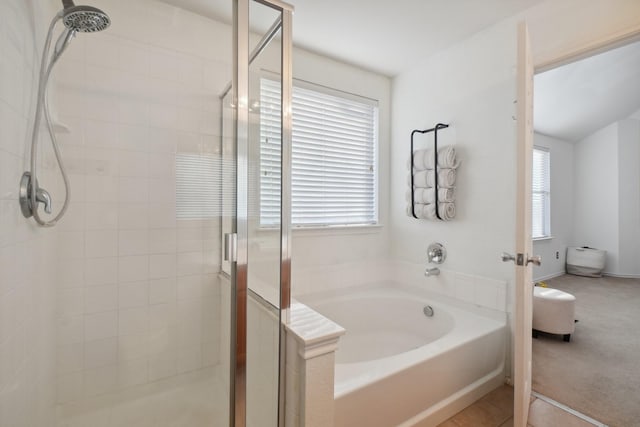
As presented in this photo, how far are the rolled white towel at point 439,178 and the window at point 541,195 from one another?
3.27 m

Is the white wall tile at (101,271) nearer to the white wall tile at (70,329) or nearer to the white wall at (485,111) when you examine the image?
the white wall tile at (70,329)

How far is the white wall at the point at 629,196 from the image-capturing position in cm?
475

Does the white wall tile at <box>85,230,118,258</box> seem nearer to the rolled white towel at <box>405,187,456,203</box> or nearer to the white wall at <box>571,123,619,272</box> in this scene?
the rolled white towel at <box>405,187,456,203</box>

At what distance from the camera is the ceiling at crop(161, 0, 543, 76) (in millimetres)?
1788

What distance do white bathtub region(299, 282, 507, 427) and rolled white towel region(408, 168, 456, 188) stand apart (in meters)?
0.91

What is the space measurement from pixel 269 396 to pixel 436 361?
88 cm

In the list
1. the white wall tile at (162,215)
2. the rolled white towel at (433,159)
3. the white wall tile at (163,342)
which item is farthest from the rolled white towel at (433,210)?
the white wall tile at (163,342)

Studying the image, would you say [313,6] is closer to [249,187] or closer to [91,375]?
[249,187]

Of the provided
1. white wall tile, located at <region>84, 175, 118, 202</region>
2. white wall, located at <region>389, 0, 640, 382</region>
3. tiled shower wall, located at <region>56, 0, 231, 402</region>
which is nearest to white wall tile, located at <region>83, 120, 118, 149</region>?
tiled shower wall, located at <region>56, 0, 231, 402</region>

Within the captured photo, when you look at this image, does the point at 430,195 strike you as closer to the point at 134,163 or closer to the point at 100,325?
the point at 134,163

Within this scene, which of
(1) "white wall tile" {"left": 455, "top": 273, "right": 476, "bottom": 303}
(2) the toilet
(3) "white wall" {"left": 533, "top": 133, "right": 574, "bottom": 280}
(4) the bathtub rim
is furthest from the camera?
(3) "white wall" {"left": 533, "top": 133, "right": 574, "bottom": 280}

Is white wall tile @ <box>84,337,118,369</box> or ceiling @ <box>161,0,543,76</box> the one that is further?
ceiling @ <box>161,0,543,76</box>

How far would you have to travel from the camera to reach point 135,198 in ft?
5.36

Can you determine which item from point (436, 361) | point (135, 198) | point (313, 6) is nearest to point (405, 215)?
point (436, 361)
